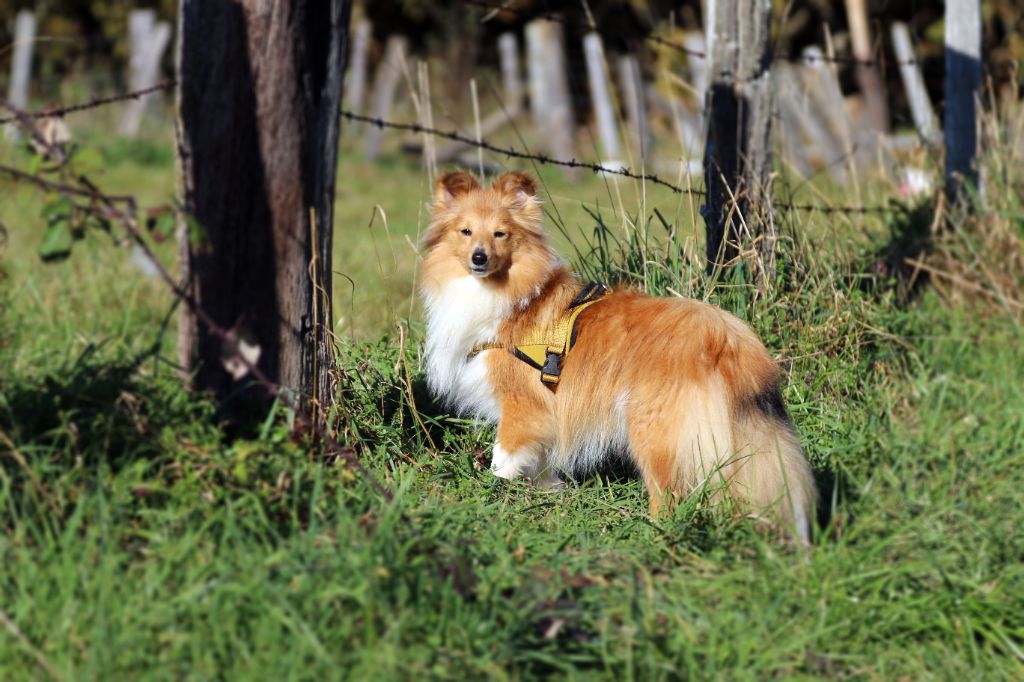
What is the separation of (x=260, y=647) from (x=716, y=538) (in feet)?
4.76

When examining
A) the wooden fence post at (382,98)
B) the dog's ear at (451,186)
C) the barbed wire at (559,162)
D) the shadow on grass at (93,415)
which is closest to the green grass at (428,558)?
the shadow on grass at (93,415)

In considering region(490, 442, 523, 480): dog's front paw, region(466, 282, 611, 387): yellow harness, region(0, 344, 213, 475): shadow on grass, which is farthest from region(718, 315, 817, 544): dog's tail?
region(0, 344, 213, 475): shadow on grass

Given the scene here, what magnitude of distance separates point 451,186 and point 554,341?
2.64ft

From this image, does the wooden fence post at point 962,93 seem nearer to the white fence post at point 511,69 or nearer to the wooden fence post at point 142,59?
the white fence post at point 511,69

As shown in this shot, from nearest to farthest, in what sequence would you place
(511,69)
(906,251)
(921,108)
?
(906,251), (921,108), (511,69)

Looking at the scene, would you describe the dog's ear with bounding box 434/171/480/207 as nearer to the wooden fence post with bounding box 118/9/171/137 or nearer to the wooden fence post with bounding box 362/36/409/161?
the wooden fence post with bounding box 362/36/409/161

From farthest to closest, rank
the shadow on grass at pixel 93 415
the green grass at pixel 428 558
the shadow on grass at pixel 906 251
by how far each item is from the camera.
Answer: the shadow on grass at pixel 906 251, the shadow on grass at pixel 93 415, the green grass at pixel 428 558

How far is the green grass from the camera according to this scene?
2.38 metres

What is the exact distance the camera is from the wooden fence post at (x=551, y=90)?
12875 mm

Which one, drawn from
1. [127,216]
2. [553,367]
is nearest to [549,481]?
[553,367]

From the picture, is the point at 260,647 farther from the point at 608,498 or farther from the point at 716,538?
the point at 608,498

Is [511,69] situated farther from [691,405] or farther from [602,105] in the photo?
[691,405]

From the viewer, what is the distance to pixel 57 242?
2447 mm

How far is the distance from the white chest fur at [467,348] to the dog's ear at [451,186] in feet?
1.26
